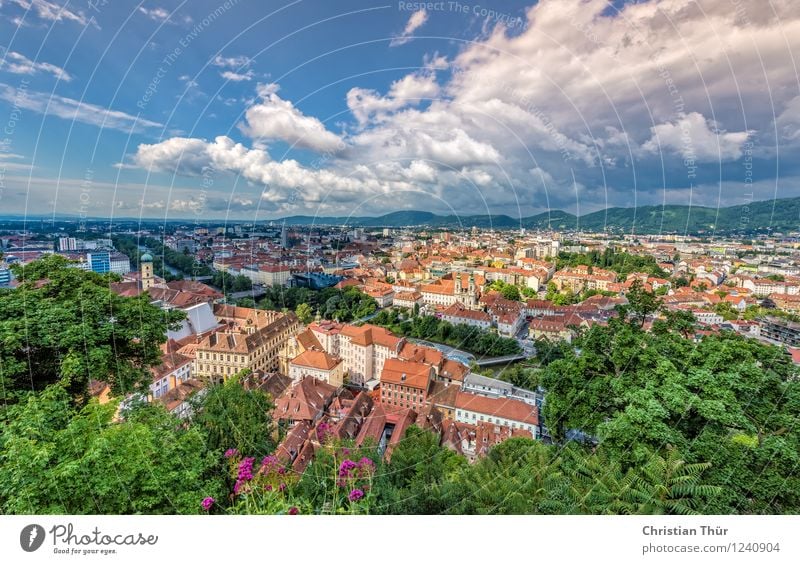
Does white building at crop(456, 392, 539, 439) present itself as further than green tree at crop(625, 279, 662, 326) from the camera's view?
Yes

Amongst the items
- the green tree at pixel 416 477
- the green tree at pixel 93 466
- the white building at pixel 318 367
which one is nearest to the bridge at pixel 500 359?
the white building at pixel 318 367

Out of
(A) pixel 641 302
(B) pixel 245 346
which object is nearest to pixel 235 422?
(A) pixel 641 302

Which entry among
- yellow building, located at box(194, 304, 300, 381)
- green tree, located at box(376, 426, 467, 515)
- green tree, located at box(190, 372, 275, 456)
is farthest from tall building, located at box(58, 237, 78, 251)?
green tree, located at box(376, 426, 467, 515)

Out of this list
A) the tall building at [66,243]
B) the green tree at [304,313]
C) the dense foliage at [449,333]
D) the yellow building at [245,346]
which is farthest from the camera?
the green tree at [304,313]

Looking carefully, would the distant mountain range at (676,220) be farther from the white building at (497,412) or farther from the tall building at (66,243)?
the tall building at (66,243)

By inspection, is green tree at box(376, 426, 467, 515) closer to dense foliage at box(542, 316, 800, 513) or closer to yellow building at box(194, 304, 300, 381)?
dense foliage at box(542, 316, 800, 513)

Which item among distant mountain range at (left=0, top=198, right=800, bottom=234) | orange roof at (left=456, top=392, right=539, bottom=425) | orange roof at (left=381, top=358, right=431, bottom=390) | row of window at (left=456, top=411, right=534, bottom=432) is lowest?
row of window at (left=456, top=411, right=534, bottom=432)
